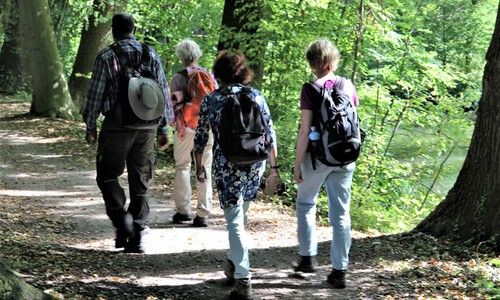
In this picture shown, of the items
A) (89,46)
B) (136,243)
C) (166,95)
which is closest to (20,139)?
(89,46)

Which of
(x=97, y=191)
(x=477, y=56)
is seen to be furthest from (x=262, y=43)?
(x=477, y=56)

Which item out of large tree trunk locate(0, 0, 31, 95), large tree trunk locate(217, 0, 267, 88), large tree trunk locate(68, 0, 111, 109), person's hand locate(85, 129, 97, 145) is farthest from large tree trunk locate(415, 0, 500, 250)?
large tree trunk locate(0, 0, 31, 95)

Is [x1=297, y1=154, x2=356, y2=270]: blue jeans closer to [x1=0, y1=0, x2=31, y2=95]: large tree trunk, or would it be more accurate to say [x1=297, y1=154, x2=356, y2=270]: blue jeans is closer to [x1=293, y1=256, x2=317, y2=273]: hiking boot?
[x1=293, y1=256, x2=317, y2=273]: hiking boot

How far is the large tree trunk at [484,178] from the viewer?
6051 mm

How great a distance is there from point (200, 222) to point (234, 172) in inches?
99.7

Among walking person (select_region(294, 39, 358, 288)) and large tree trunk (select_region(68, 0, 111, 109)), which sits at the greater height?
large tree trunk (select_region(68, 0, 111, 109))

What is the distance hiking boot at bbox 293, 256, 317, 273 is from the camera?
5535 mm

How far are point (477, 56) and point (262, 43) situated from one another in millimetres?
9520

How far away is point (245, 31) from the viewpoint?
35.7ft

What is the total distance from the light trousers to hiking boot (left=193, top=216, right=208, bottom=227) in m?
0.05

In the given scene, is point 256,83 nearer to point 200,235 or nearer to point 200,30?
point 200,30

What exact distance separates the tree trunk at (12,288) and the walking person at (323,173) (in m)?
2.32

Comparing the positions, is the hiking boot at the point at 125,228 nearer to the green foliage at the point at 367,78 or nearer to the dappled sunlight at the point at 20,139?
the green foliage at the point at 367,78

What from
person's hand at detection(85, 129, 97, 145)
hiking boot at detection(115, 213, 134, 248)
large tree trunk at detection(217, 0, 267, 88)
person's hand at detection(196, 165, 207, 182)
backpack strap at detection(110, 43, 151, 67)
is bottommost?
hiking boot at detection(115, 213, 134, 248)
